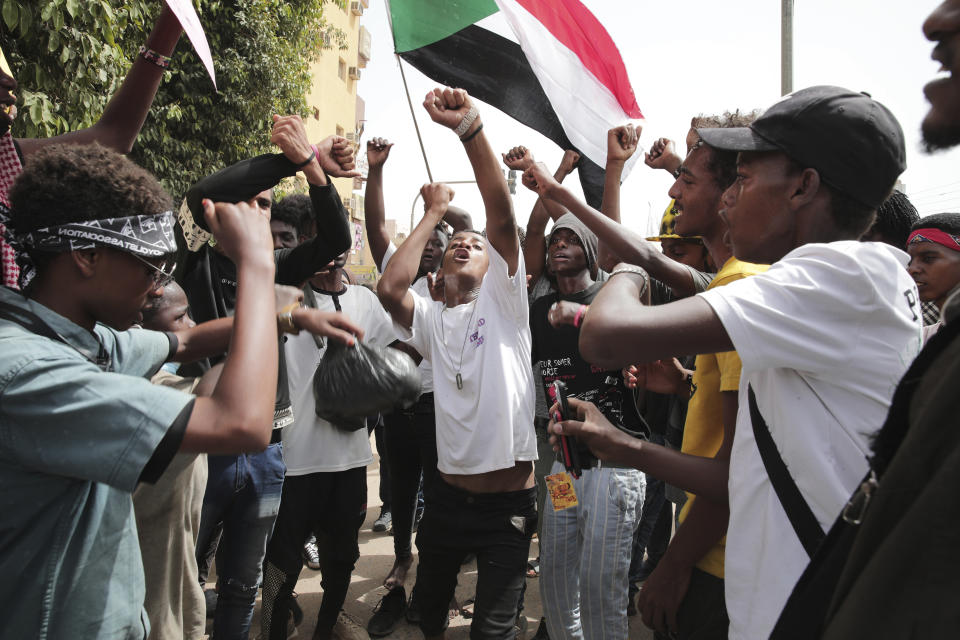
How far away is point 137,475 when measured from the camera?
1.31 meters

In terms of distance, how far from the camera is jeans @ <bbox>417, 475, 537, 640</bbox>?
292 centimetres

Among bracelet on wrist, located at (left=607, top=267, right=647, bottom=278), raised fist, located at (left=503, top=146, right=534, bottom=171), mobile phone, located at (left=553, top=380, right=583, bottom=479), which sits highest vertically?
raised fist, located at (left=503, top=146, right=534, bottom=171)

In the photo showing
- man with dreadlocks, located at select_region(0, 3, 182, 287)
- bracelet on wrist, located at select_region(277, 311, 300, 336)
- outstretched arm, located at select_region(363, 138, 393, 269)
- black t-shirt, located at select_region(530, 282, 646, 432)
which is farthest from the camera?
outstretched arm, located at select_region(363, 138, 393, 269)

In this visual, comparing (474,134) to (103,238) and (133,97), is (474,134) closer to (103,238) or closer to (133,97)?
(133,97)

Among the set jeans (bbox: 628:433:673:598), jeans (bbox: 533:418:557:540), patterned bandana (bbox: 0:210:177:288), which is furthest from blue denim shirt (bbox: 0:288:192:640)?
jeans (bbox: 628:433:673:598)

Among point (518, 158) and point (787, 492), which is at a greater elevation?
point (518, 158)

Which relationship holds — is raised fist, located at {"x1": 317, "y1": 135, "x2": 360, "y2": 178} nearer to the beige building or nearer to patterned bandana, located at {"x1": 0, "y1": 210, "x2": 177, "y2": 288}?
patterned bandana, located at {"x1": 0, "y1": 210, "x2": 177, "y2": 288}

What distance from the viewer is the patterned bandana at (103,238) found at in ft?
4.73

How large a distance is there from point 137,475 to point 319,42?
1160 cm

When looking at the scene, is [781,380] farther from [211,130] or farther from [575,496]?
[211,130]

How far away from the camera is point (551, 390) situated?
7.86 ft

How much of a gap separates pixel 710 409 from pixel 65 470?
5.66ft

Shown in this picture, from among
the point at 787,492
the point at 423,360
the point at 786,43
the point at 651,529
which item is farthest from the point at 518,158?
the point at 786,43

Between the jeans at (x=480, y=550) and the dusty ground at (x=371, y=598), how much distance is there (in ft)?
3.23
